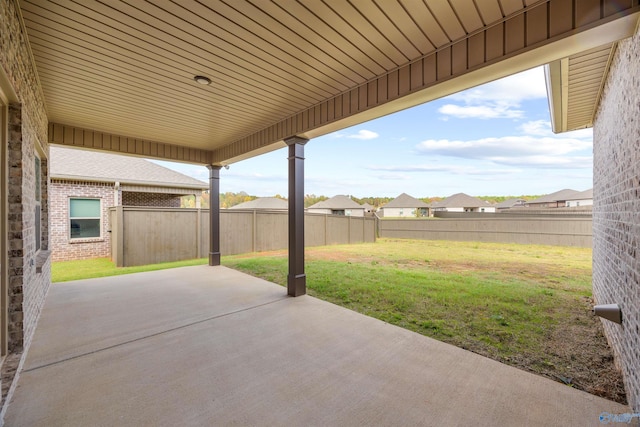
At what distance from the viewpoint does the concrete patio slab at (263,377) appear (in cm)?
190

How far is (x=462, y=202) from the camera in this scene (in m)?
33.8

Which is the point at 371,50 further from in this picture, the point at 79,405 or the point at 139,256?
the point at 139,256

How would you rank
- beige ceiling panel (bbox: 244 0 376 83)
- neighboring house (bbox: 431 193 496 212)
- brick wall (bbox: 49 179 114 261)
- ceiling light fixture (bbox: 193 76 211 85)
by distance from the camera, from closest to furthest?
beige ceiling panel (bbox: 244 0 376 83) → ceiling light fixture (bbox: 193 76 211 85) → brick wall (bbox: 49 179 114 261) → neighboring house (bbox: 431 193 496 212)

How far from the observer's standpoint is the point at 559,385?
2227 mm

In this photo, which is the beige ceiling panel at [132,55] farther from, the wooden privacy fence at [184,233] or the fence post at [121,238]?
the wooden privacy fence at [184,233]

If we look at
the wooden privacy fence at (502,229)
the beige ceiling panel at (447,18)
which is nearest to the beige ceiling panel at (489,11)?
the beige ceiling panel at (447,18)

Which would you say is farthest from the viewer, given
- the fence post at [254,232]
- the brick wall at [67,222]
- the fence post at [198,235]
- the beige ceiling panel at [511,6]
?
the fence post at [254,232]

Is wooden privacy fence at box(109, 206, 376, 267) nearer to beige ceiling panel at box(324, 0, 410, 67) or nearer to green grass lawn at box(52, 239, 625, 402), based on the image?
green grass lawn at box(52, 239, 625, 402)

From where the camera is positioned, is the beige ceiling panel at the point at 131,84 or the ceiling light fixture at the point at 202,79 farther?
the ceiling light fixture at the point at 202,79

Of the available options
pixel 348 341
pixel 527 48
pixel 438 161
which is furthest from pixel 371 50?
pixel 438 161

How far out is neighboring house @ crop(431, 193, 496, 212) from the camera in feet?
108

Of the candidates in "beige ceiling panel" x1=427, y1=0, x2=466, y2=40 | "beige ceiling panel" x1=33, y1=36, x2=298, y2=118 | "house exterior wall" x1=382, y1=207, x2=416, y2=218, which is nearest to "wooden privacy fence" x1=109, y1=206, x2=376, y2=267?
"beige ceiling panel" x1=33, y1=36, x2=298, y2=118

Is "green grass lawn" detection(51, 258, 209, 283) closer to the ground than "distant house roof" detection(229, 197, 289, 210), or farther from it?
closer to the ground

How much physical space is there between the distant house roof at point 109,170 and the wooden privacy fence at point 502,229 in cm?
1033
